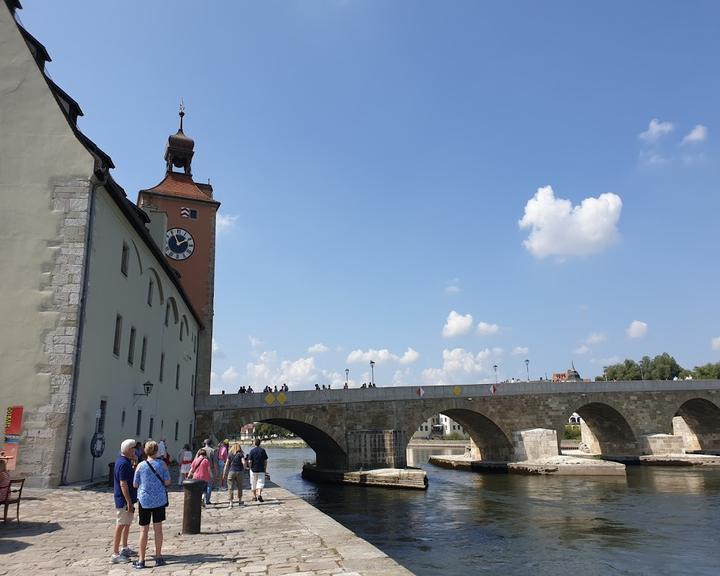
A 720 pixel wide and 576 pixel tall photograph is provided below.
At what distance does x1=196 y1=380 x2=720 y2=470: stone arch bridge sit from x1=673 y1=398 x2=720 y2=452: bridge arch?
3.0 inches

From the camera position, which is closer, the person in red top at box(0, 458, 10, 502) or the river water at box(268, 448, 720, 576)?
the person in red top at box(0, 458, 10, 502)

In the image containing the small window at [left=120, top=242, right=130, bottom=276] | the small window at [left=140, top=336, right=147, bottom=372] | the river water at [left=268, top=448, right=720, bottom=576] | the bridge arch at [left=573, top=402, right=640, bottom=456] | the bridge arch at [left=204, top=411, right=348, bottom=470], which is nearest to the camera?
the river water at [left=268, top=448, right=720, bottom=576]

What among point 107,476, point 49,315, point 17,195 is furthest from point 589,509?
point 17,195

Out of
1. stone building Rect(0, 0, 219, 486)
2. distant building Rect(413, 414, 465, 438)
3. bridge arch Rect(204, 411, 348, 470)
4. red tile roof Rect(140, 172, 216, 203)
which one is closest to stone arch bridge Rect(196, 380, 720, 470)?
bridge arch Rect(204, 411, 348, 470)

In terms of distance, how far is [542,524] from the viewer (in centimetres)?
1645

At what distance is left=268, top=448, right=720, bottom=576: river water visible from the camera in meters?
11.7

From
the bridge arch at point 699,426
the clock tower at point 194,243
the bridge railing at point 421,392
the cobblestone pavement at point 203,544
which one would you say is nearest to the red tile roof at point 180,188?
the clock tower at point 194,243

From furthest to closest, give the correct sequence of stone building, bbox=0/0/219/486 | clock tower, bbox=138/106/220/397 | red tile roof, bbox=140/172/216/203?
red tile roof, bbox=140/172/216/203 → clock tower, bbox=138/106/220/397 → stone building, bbox=0/0/219/486

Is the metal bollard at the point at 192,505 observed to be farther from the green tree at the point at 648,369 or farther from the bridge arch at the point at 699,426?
the green tree at the point at 648,369

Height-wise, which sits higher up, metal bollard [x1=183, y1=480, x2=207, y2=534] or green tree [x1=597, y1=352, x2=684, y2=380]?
green tree [x1=597, y1=352, x2=684, y2=380]

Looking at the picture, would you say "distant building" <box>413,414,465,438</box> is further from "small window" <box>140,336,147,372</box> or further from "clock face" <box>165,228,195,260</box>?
"small window" <box>140,336,147,372</box>

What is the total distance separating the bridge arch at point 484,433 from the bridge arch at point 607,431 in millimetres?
5812

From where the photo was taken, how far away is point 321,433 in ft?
104

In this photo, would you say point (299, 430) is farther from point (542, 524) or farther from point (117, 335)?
point (542, 524)
